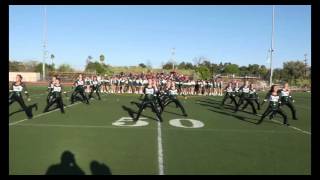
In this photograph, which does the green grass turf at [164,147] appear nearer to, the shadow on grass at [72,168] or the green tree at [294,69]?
the shadow on grass at [72,168]

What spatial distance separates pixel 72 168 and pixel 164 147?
3.08 m

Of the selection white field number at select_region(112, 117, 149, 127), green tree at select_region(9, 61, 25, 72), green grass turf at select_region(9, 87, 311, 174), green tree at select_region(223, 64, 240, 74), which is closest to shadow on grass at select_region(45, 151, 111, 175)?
green grass turf at select_region(9, 87, 311, 174)

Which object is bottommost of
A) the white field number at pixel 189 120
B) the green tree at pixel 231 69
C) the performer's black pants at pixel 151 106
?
the white field number at pixel 189 120

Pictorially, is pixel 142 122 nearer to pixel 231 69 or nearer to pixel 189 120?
pixel 189 120

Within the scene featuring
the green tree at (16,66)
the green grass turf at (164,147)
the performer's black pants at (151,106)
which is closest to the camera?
the green grass turf at (164,147)

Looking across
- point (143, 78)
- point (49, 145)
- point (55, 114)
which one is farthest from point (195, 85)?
point (49, 145)

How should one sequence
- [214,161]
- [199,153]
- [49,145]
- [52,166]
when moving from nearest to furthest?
[52,166] → [214,161] → [199,153] → [49,145]

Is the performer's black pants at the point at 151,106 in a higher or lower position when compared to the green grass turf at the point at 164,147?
higher

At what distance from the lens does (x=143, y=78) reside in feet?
132

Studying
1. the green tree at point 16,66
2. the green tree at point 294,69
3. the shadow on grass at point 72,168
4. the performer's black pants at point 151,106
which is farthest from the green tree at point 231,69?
the shadow on grass at point 72,168

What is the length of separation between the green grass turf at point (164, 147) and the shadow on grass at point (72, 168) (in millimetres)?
108

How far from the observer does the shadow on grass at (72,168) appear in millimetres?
8656
